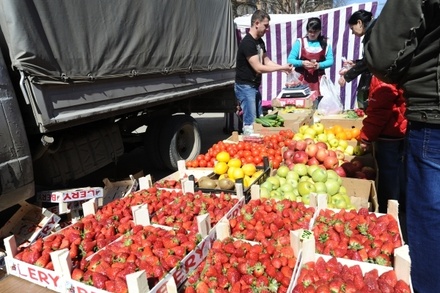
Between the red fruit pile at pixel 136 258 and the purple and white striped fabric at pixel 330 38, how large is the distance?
7560 mm

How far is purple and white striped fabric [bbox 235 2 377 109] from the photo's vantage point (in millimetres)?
8898

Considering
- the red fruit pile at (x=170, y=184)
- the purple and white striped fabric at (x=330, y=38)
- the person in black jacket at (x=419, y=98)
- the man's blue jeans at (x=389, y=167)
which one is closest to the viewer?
the person in black jacket at (x=419, y=98)

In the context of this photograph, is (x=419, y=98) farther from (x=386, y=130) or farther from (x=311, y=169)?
(x=311, y=169)

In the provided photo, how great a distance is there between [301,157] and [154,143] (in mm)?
2718

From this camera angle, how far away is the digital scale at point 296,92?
239 inches

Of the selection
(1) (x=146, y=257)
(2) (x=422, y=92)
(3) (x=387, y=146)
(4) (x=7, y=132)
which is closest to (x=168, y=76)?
(4) (x=7, y=132)

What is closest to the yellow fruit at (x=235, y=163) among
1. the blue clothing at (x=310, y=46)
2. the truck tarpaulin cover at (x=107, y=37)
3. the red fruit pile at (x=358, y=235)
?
the red fruit pile at (x=358, y=235)

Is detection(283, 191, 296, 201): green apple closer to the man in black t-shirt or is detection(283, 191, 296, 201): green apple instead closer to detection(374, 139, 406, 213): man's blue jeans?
A: detection(374, 139, 406, 213): man's blue jeans

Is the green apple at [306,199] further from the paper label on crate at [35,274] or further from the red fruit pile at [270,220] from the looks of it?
the paper label on crate at [35,274]

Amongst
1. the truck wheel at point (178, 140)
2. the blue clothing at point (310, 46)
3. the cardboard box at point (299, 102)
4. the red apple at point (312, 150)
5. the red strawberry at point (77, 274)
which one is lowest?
the truck wheel at point (178, 140)

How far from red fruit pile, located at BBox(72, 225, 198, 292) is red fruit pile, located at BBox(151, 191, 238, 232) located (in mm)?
164

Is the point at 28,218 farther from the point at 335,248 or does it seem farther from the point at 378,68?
the point at 378,68

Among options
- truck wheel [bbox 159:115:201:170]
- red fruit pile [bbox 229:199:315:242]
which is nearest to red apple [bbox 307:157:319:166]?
red fruit pile [bbox 229:199:315:242]

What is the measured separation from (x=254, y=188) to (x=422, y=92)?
58.9 inches
